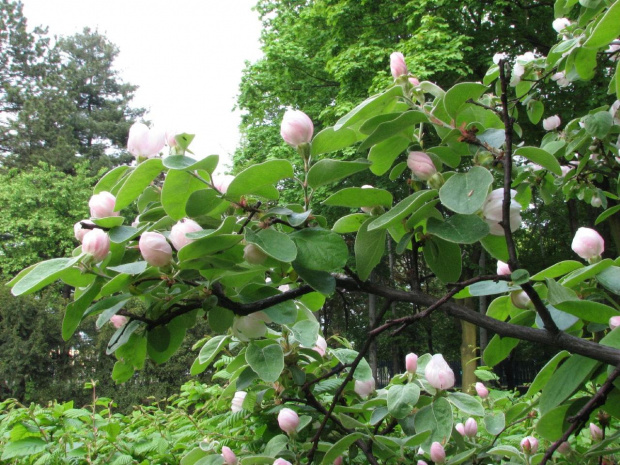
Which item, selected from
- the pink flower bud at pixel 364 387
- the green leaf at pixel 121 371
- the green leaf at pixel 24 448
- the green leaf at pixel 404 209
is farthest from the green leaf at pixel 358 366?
the green leaf at pixel 24 448

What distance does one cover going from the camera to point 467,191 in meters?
0.65

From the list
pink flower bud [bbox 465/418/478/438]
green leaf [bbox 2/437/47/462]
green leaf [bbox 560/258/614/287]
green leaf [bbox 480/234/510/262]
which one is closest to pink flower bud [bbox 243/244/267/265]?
green leaf [bbox 480/234/510/262]

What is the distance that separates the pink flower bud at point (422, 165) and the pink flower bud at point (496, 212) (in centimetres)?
9

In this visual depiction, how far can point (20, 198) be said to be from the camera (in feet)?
52.4

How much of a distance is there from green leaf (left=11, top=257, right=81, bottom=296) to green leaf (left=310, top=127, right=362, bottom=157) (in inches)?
15.4

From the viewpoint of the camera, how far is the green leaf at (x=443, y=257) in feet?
2.58

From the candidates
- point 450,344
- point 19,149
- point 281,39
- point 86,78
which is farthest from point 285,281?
point 86,78

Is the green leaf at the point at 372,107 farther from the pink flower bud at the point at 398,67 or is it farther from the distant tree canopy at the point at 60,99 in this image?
the distant tree canopy at the point at 60,99

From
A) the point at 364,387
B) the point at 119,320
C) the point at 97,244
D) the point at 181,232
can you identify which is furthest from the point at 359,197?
the point at 364,387

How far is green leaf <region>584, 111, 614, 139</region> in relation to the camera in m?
1.28

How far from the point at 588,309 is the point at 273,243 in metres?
0.46

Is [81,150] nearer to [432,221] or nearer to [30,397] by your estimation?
[30,397]

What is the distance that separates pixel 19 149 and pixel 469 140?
22061 millimetres

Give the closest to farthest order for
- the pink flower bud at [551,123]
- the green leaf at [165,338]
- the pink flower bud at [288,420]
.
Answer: the green leaf at [165,338], the pink flower bud at [288,420], the pink flower bud at [551,123]
